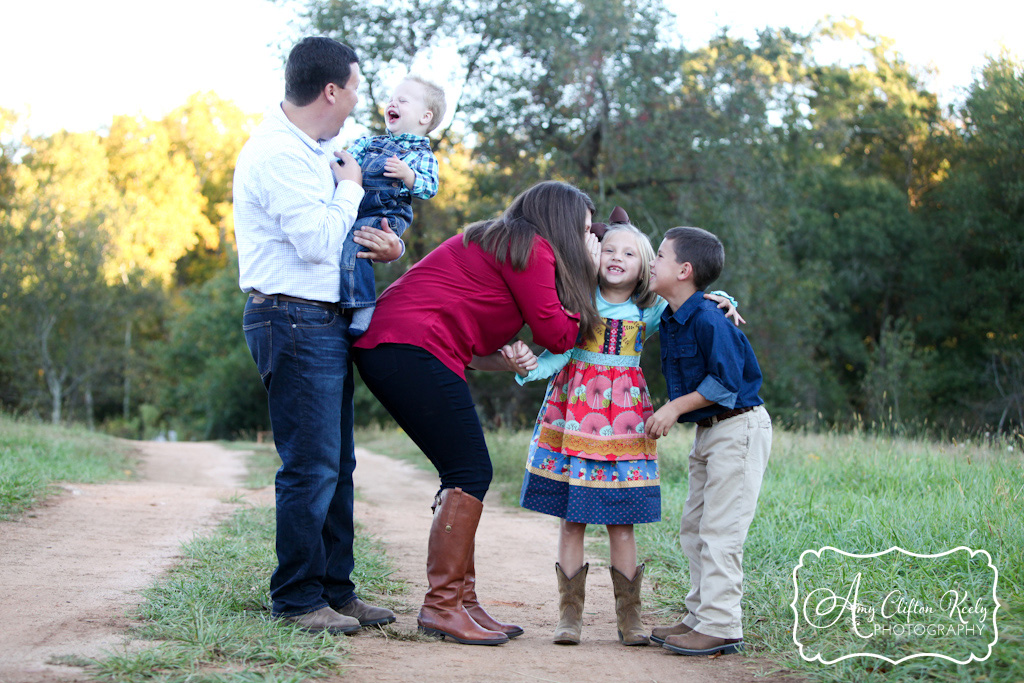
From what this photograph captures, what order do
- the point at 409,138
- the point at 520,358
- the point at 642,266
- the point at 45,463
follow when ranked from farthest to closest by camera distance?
the point at 45,463, the point at 409,138, the point at 642,266, the point at 520,358

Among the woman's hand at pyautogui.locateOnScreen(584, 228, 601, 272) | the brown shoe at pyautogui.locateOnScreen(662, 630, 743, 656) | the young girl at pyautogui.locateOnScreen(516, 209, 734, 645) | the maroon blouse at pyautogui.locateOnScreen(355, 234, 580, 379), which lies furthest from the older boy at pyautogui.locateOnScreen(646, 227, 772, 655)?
the maroon blouse at pyautogui.locateOnScreen(355, 234, 580, 379)

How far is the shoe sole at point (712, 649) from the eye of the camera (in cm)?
321

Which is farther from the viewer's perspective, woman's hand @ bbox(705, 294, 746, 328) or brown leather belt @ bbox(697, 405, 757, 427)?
woman's hand @ bbox(705, 294, 746, 328)

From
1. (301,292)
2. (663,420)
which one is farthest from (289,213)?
(663,420)

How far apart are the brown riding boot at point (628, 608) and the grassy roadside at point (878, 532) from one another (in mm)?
458

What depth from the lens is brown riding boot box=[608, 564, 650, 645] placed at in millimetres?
3420

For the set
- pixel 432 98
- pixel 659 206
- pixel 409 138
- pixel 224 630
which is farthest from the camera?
pixel 659 206

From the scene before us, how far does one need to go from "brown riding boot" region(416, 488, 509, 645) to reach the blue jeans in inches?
17.3

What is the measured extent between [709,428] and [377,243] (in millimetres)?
1548

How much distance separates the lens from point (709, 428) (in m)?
3.43

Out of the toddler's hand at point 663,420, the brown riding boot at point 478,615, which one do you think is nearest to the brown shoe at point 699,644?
the brown riding boot at point 478,615

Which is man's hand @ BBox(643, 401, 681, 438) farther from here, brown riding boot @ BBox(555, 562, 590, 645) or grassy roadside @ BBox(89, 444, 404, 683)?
grassy roadside @ BBox(89, 444, 404, 683)

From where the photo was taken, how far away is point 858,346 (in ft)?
88.5

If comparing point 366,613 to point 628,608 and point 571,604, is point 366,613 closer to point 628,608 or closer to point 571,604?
point 571,604
